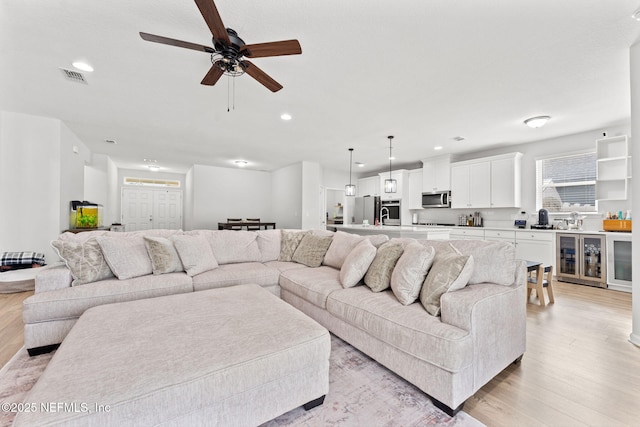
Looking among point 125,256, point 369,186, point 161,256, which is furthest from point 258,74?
point 369,186

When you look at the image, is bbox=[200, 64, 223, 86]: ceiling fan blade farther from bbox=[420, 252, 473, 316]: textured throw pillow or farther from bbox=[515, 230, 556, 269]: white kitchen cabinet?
bbox=[515, 230, 556, 269]: white kitchen cabinet

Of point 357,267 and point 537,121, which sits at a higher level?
point 537,121

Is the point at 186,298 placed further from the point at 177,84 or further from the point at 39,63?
the point at 39,63

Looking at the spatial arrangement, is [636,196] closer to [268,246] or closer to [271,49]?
[271,49]

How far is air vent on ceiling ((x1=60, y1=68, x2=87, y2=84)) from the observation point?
2.82 meters

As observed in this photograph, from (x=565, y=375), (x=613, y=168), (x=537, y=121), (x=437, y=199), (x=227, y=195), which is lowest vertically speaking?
(x=565, y=375)

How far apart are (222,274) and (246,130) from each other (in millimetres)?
2827

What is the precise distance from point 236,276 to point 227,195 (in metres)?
6.14

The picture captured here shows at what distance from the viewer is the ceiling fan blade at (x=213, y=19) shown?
5.22ft

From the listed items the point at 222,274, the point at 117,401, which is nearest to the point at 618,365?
the point at 117,401

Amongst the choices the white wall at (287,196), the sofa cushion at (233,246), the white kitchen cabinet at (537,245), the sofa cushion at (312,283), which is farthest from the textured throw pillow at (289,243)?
the white kitchen cabinet at (537,245)

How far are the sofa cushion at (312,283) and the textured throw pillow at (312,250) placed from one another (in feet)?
0.43

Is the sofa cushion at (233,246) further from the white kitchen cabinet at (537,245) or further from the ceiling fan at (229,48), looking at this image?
the white kitchen cabinet at (537,245)

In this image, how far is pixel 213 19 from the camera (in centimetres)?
173
